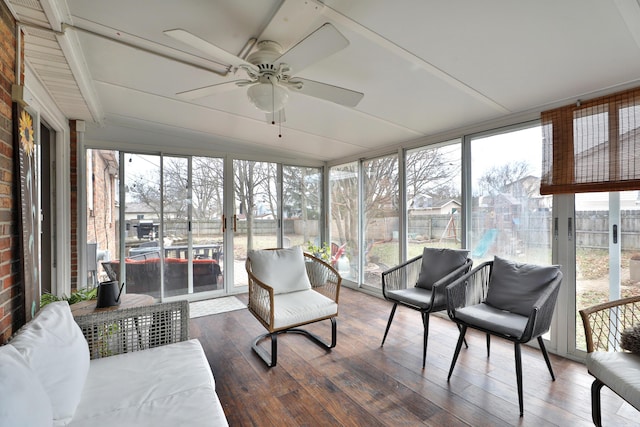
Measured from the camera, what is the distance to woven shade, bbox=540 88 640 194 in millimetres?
2131

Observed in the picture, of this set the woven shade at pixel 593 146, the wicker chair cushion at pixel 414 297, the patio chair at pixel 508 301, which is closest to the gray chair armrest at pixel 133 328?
the wicker chair cushion at pixel 414 297

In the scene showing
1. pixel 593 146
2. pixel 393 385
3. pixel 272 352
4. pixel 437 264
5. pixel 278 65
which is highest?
pixel 278 65

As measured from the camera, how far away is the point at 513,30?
1647 mm

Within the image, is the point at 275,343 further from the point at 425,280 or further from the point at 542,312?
the point at 542,312

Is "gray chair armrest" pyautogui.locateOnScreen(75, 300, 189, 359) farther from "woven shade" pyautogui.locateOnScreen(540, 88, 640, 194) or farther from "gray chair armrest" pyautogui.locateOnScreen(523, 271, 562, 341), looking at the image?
"woven shade" pyautogui.locateOnScreen(540, 88, 640, 194)

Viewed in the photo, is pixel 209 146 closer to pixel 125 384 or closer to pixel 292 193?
pixel 292 193

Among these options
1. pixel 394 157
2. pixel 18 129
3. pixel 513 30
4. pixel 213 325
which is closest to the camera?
pixel 18 129

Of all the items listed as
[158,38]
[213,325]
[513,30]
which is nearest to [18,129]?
[158,38]

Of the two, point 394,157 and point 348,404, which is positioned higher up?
point 394,157

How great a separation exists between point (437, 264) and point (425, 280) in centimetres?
19

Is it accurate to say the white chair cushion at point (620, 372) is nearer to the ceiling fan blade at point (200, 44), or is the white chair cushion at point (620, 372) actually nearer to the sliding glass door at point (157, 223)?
the ceiling fan blade at point (200, 44)

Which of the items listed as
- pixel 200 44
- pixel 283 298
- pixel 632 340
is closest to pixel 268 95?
pixel 200 44

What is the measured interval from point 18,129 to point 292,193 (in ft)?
11.7

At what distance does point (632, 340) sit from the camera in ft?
5.31
